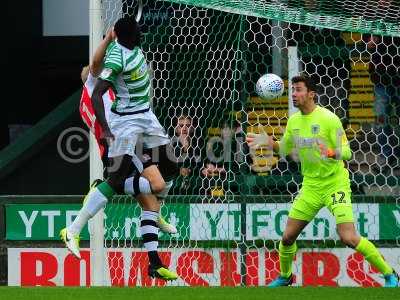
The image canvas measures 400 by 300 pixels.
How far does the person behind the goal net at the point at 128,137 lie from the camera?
9.48 meters

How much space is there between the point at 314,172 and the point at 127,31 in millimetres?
2215

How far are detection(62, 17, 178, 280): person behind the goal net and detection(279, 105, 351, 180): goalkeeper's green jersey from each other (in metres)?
1.32

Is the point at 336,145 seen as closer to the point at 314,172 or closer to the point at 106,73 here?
the point at 314,172

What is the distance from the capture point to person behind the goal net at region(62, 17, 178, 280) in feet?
31.1

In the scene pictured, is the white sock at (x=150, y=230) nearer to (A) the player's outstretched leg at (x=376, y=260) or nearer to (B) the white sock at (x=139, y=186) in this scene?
(B) the white sock at (x=139, y=186)

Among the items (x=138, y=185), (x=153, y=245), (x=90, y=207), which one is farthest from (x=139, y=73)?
(x=153, y=245)

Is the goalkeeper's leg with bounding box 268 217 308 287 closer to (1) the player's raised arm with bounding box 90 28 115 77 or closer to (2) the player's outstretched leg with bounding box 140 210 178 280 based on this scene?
(2) the player's outstretched leg with bounding box 140 210 178 280

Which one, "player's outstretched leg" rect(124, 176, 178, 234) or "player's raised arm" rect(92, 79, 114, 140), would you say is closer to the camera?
"player's raised arm" rect(92, 79, 114, 140)

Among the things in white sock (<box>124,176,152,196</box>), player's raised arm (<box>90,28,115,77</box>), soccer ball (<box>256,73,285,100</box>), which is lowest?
white sock (<box>124,176,152,196</box>)

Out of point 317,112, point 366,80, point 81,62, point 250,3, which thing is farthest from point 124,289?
point 81,62

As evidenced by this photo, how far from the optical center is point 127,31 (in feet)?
31.1

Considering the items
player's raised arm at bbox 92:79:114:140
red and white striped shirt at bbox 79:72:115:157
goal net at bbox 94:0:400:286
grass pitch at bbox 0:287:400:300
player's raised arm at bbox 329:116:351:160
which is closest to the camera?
grass pitch at bbox 0:287:400:300

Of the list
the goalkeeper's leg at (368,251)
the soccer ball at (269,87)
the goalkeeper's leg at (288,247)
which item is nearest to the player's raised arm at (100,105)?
the soccer ball at (269,87)

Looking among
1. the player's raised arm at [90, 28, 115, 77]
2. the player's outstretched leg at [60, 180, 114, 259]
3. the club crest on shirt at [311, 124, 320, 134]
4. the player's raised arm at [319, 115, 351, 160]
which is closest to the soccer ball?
the club crest on shirt at [311, 124, 320, 134]
